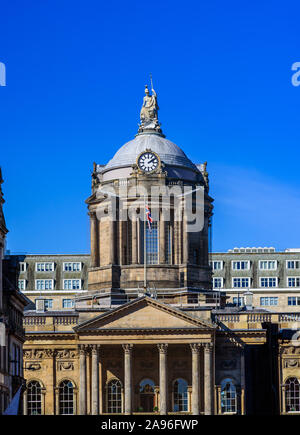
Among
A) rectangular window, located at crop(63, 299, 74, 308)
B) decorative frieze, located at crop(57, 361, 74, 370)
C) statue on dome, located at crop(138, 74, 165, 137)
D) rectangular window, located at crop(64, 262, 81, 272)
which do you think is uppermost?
statue on dome, located at crop(138, 74, 165, 137)

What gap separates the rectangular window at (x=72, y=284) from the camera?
154 metres

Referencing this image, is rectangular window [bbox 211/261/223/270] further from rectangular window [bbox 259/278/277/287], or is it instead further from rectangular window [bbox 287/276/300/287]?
rectangular window [bbox 287/276/300/287]

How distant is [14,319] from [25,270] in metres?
70.0

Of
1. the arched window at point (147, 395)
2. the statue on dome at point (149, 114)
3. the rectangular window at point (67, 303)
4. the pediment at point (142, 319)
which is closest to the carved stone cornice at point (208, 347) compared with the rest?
the pediment at point (142, 319)

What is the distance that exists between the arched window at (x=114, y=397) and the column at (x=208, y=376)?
29.3ft

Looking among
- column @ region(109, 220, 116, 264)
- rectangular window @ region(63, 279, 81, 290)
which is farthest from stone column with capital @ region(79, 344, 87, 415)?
rectangular window @ region(63, 279, 81, 290)

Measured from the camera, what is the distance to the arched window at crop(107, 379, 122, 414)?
108375mm

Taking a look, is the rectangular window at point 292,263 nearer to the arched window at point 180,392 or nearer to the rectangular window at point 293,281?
the rectangular window at point 293,281

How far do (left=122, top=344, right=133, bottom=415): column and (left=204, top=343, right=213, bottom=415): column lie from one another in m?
7.20

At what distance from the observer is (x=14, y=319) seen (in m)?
84.9

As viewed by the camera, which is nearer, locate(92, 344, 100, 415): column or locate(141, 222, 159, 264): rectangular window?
locate(92, 344, 100, 415): column

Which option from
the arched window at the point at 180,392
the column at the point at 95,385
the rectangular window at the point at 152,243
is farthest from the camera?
the rectangular window at the point at 152,243

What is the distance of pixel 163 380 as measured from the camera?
344 feet

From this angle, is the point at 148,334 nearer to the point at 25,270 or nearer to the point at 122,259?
the point at 122,259
